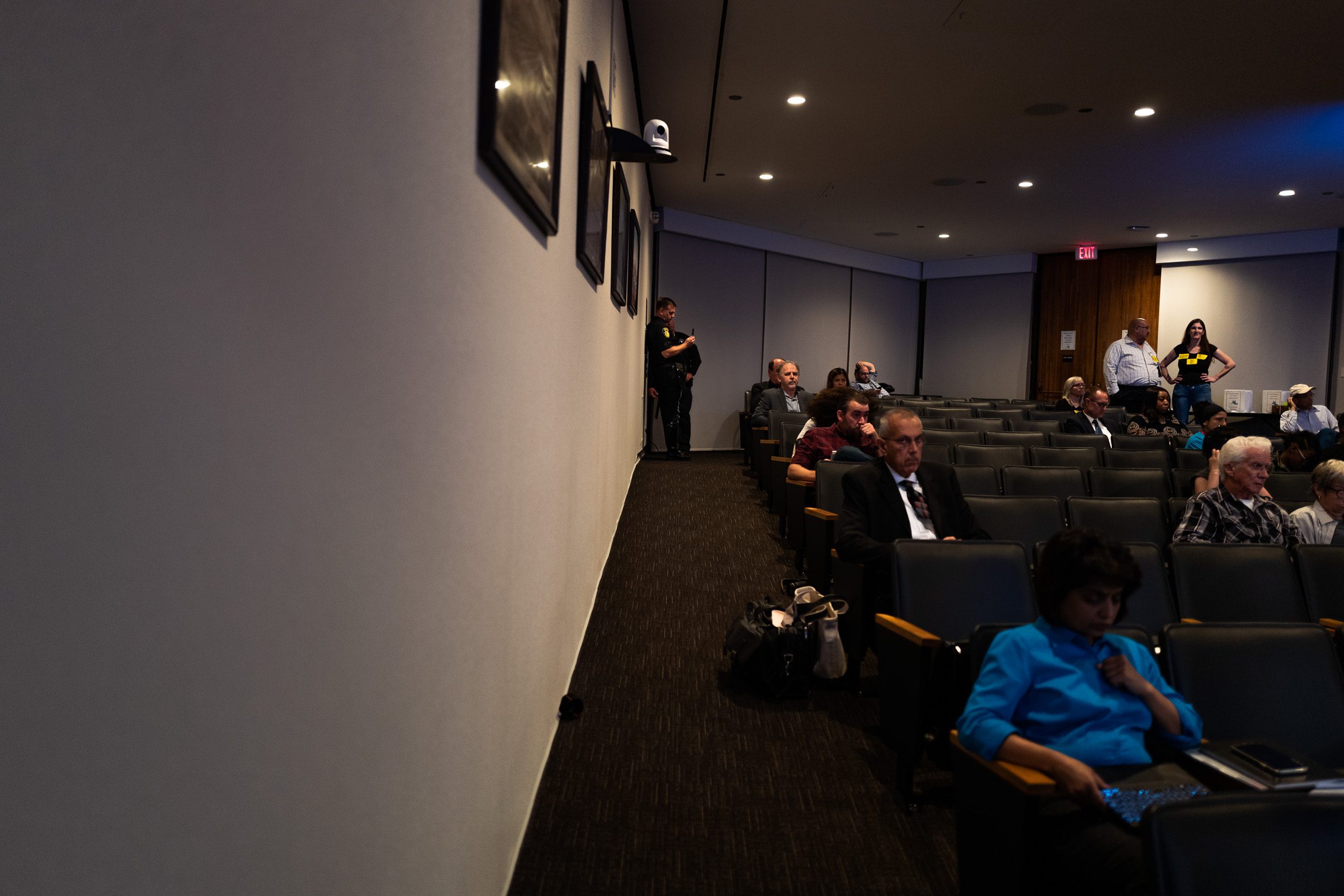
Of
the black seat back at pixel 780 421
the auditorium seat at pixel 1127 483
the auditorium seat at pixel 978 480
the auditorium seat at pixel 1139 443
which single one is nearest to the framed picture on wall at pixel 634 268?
the black seat back at pixel 780 421

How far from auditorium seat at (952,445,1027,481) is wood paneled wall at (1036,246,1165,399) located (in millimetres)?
9050

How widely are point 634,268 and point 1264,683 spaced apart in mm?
5430

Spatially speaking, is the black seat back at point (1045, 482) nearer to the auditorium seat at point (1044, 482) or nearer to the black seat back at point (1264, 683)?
the auditorium seat at point (1044, 482)

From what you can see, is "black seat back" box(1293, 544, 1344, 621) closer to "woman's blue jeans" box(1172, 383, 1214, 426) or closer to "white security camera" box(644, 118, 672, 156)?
"white security camera" box(644, 118, 672, 156)

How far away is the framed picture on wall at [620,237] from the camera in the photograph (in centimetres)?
456

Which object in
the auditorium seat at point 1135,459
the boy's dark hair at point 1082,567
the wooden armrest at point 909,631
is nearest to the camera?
the boy's dark hair at point 1082,567

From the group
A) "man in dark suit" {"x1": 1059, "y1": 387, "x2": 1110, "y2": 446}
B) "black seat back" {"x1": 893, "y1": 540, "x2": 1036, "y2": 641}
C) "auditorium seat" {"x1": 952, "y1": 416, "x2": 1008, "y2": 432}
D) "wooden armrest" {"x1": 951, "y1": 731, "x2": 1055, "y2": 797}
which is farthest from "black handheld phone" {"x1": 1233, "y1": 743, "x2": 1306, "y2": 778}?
"man in dark suit" {"x1": 1059, "y1": 387, "x2": 1110, "y2": 446}

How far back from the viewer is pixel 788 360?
1340 cm

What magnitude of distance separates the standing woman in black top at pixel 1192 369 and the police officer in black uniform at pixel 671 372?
19.0 ft

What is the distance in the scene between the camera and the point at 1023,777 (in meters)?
1.73

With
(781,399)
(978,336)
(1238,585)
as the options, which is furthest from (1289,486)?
(978,336)

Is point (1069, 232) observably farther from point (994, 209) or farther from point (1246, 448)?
point (1246, 448)

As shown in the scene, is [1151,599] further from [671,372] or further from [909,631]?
[671,372]

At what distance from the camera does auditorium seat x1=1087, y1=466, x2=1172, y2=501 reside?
4.68 m
